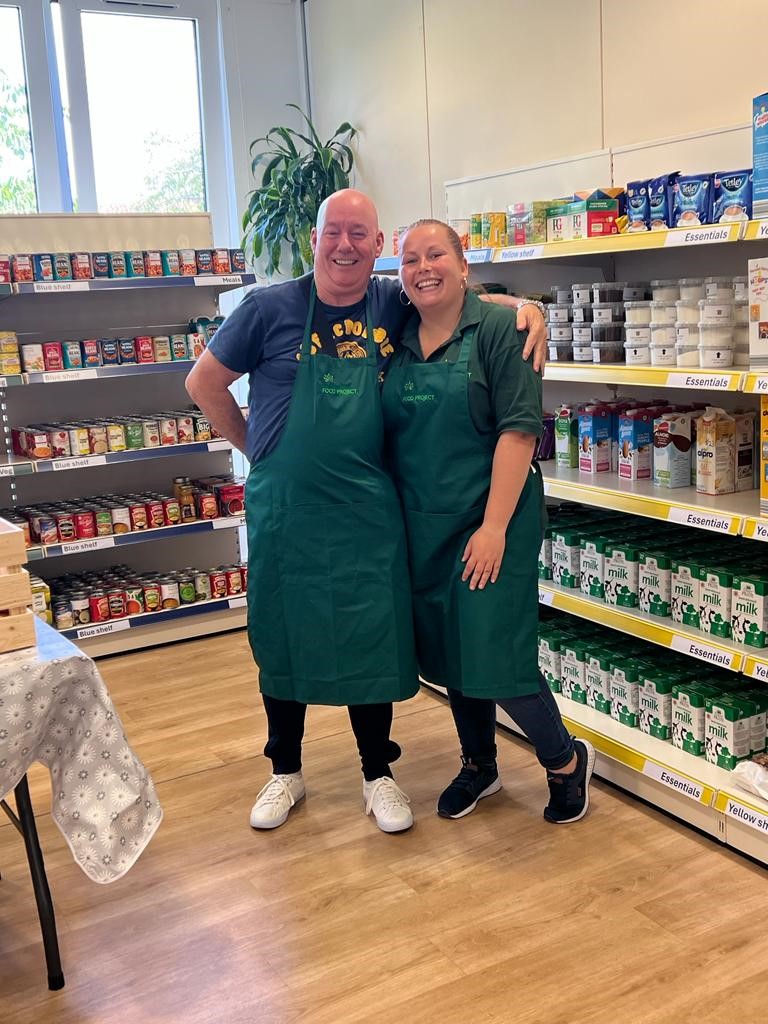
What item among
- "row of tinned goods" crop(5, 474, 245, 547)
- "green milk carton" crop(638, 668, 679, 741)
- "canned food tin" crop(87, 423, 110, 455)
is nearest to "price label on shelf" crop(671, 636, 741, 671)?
"green milk carton" crop(638, 668, 679, 741)

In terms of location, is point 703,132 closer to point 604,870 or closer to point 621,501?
point 621,501

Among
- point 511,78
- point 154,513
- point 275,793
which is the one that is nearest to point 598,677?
point 275,793

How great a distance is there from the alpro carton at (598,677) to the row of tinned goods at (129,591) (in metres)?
1.70

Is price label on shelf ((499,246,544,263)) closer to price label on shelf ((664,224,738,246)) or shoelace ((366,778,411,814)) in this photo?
price label on shelf ((664,224,738,246))

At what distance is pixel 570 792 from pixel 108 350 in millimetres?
2928

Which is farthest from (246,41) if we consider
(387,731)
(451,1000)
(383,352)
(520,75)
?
(451,1000)

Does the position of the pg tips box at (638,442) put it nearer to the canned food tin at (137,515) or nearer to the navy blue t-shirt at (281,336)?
the navy blue t-shirt at (281,336)

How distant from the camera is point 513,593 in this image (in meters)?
2.88

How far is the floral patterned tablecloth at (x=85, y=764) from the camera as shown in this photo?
90.0 inches

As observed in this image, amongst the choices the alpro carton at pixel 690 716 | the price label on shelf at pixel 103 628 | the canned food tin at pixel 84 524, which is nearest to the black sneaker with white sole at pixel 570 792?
the alpro carton at pixel 690 716

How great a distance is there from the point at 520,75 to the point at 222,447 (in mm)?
2129

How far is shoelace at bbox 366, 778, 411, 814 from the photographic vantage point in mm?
3228

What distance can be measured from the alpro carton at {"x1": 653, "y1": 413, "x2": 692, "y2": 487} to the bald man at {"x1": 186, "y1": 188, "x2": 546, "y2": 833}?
27.5 inches

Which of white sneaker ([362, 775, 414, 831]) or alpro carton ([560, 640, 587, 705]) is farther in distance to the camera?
alpro carton ([560, 640, 587, 705])
